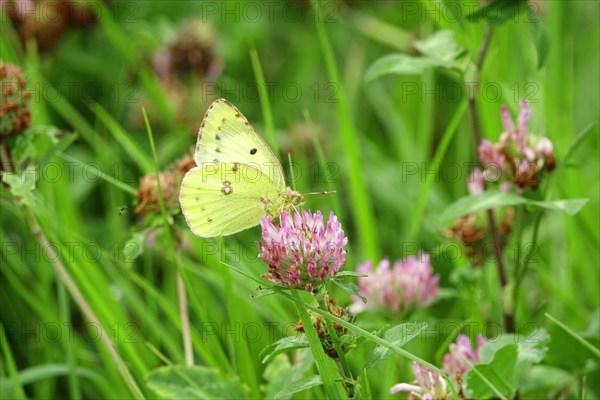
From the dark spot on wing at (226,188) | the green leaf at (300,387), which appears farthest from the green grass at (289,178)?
the dark spot on wing at (226,188)

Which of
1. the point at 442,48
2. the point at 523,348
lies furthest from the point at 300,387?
the point at 442,48

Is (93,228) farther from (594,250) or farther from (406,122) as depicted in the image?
(594,250)

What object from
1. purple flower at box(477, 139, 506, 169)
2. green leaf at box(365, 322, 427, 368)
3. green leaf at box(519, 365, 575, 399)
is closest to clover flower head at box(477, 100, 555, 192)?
purple flower at box(477, 139, 506, 169)

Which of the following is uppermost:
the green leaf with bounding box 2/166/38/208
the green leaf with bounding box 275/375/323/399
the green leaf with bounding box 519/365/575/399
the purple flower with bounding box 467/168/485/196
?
the green leaf with bounding box 2/166/38/208

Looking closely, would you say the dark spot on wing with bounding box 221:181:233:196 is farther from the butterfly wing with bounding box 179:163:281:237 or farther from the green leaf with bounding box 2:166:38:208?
the green leaf with bounding box 2:166:38:208

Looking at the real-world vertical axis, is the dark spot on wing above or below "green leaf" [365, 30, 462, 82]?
below

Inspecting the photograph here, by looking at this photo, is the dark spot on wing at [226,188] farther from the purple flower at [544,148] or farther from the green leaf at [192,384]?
the purple flower at [544,148]
